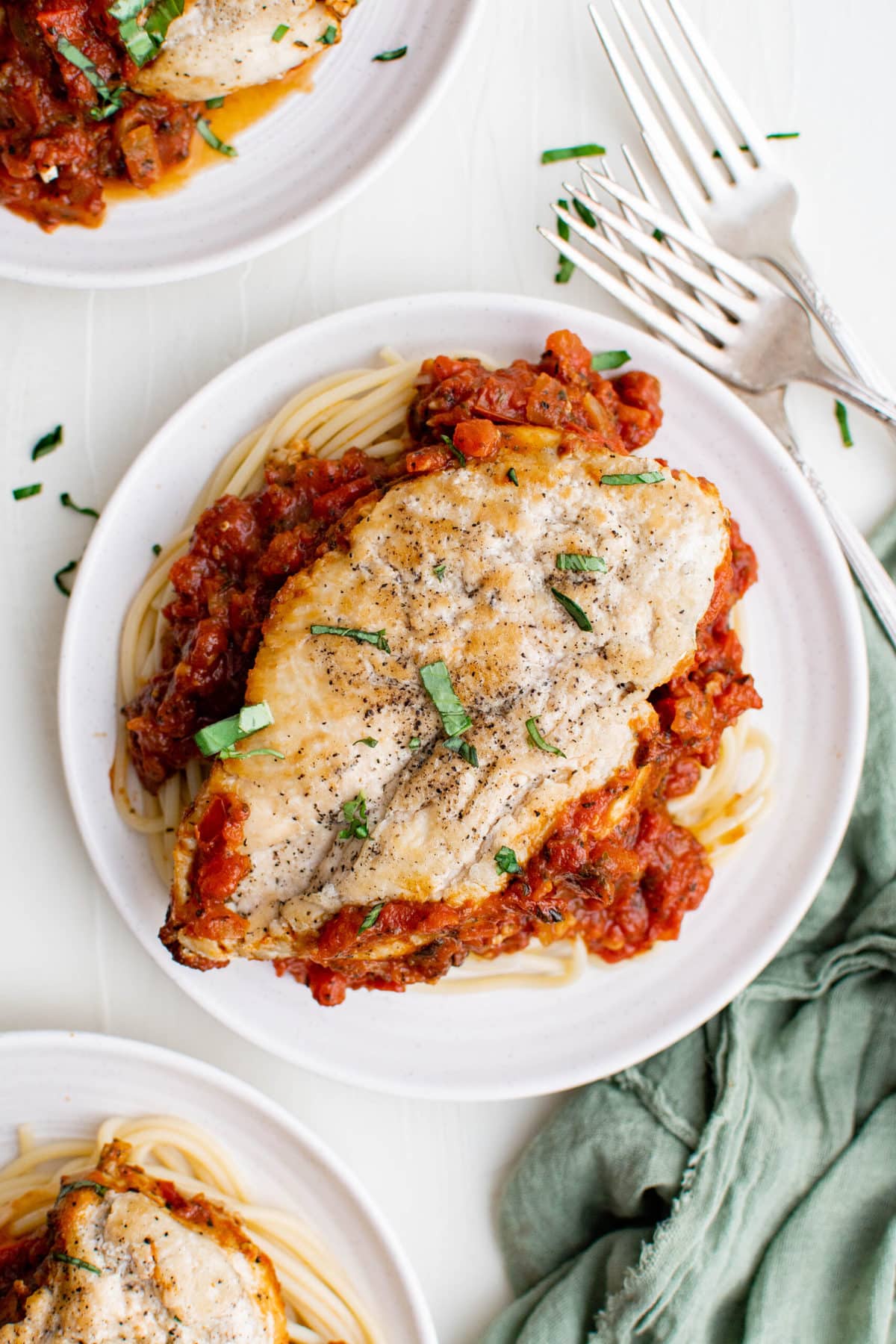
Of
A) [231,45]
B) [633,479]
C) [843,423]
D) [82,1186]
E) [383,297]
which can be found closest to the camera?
[633,479]

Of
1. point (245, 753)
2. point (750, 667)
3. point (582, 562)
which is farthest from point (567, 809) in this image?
point (750, 667)

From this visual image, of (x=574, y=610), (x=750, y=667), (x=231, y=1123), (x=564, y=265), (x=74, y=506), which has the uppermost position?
(x=564, y=265)

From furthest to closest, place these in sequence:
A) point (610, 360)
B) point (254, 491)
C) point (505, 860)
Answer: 1. point (254, 491)
2. point (610, 360)
3. point (505, 860)

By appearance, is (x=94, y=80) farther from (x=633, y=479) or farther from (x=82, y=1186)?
(x=82, y=1186)

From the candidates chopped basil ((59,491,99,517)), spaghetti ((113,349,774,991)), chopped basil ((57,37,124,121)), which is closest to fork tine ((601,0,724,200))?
spaghetti ((113,349,774,991))

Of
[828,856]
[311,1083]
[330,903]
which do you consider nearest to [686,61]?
[828,856]

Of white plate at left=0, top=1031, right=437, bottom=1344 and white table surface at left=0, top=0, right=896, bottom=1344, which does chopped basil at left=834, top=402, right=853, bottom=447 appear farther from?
white plate at left=0, top=1031, right=437, bottom=1344

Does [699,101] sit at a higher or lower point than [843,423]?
higher
